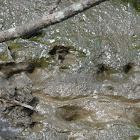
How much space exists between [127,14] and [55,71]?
147cm

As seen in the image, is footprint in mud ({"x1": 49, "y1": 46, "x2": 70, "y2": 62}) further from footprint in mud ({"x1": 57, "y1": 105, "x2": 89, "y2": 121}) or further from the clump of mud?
footprint in mud ({"x1": 57, "y1": 105, "x2": 89, "y2": 121})

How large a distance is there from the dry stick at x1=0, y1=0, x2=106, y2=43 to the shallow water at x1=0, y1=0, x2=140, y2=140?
130cm

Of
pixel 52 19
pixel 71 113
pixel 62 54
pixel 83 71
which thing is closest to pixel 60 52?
pixel 62 54

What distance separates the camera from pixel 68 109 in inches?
111

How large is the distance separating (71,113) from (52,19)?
4.93ft

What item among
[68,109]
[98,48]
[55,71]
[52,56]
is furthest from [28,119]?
[98,48]

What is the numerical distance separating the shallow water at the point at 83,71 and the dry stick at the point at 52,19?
1.30m

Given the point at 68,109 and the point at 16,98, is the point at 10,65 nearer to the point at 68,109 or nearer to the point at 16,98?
the point at 16,98

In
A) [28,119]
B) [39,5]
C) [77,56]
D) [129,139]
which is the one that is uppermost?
[39,5]

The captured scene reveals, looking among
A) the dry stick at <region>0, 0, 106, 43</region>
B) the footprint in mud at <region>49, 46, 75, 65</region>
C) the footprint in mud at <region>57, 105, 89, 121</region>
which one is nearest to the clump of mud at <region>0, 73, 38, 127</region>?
the footprint in mud at <region>57, 105, 89, 121</region>

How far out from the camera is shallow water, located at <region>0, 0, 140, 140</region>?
2645 mm

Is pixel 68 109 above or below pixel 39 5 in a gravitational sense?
below

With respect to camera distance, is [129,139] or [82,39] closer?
[129,139]

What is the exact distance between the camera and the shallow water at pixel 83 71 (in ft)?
8.68
